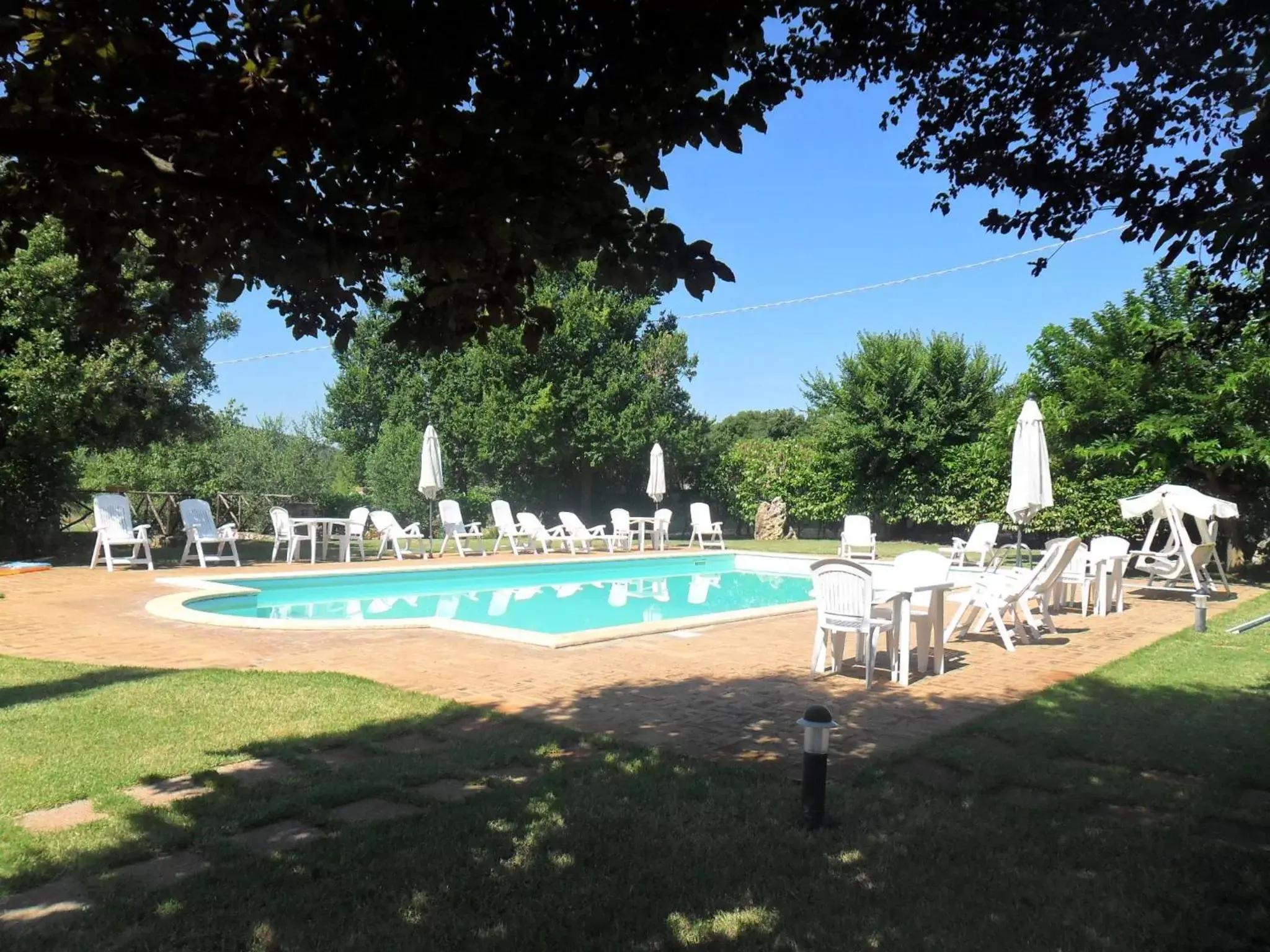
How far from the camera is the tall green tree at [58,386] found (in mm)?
12789

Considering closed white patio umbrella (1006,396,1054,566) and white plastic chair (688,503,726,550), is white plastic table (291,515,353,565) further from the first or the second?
closed white patio umbrella (1006,396,1054,566)

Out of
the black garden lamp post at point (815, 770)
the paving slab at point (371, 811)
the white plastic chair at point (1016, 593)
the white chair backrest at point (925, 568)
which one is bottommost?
the paving slab at point (371, 811)

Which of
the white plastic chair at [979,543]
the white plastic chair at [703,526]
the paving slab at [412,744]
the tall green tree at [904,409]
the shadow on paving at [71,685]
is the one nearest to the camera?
the paving slab at [412,744]

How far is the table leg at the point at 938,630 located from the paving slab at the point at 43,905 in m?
5.34

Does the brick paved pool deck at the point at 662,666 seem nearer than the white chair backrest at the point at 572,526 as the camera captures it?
Yes

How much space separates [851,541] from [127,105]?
619 inches

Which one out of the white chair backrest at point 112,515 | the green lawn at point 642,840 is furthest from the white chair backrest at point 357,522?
the green lawn at point 642,840

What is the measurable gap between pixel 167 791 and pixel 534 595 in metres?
9.75

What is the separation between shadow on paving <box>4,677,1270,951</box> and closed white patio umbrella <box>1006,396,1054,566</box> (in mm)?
6830

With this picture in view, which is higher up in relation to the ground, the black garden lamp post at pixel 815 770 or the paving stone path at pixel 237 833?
the black garden lamp post at pixel 815 770

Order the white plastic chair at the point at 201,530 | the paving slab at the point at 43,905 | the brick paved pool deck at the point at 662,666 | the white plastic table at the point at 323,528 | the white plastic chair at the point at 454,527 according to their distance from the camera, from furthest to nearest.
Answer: the white plastic chair at the point at 454,527 < the white plastic table at the point at 323,528 < the white plastic chair at the point at 201,530 < the brick paved pool deck at the point at 662,666 < the paving slab at the point at 43,905

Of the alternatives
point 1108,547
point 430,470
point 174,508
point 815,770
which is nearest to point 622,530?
point 430,470

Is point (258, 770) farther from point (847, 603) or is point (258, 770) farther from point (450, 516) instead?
point (450, 516)

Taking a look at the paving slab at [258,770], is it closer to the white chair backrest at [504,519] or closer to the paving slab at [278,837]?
the paving slab at [278,837]
